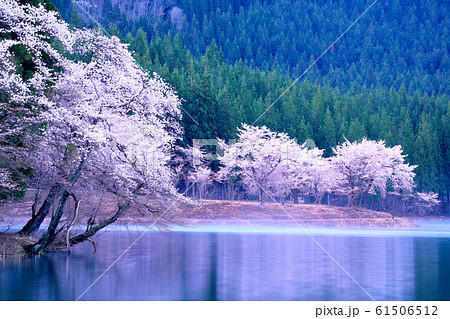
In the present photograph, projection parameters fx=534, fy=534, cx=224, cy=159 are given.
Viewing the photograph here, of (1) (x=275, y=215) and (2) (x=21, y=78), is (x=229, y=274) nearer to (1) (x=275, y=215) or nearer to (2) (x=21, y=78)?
(2) (x=21, y=78)

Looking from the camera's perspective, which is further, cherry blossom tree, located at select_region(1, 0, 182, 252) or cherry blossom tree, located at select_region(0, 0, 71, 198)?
cherry blossom tree, located at select_region(1, 0, 182, 252)

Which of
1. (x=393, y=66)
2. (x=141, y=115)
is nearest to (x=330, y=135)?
(x=141, y=115)

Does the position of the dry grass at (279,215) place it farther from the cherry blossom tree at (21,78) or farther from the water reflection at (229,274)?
the cherry blossom tree at (21,78)

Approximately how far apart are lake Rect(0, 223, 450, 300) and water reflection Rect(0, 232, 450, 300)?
26 millimetres

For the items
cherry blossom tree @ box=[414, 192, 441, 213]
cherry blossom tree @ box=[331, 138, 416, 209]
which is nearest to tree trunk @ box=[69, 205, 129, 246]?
cherry blossom tree @ box=[331, 138, 416, 209]

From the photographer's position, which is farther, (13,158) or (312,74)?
(312,74)

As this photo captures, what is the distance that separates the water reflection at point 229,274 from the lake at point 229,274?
0.08 ft

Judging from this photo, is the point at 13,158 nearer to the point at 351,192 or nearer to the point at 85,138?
the point at 85,138

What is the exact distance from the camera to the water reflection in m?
15.2

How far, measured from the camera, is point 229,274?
1927 cm

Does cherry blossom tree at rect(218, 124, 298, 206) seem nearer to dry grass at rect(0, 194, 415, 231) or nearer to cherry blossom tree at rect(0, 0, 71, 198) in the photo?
dry grass at rect(0, 194, 415, 231)

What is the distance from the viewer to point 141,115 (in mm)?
24484
